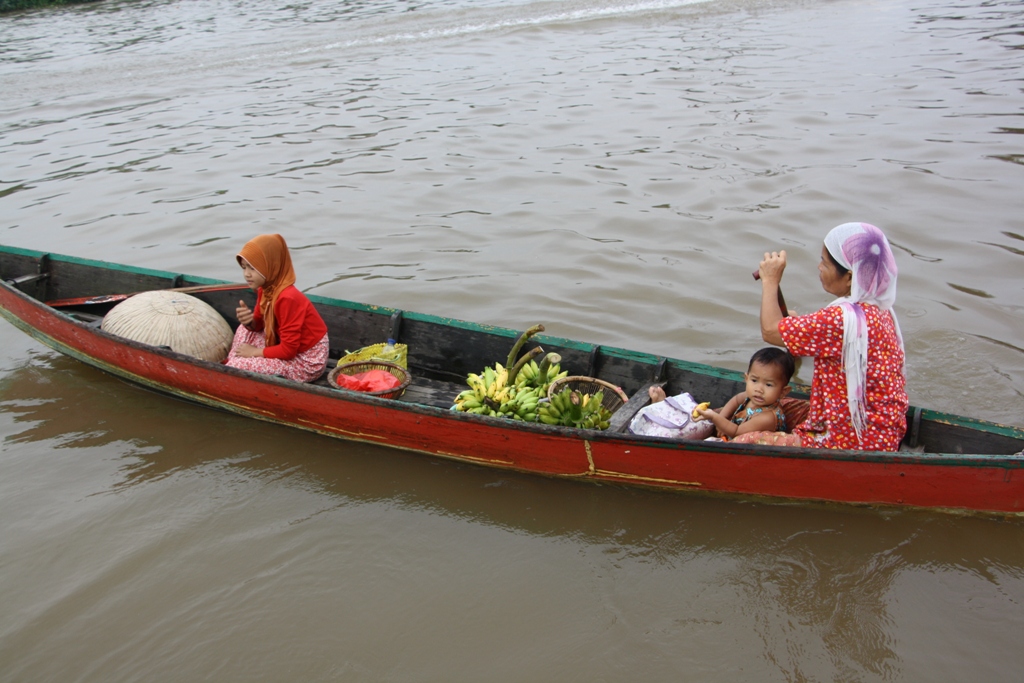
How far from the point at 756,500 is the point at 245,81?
42.4 feet

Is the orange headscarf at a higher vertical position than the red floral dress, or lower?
higher

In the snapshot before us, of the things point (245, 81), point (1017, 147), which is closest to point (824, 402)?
point (1017, 147)

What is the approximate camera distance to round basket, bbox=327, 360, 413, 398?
490cm

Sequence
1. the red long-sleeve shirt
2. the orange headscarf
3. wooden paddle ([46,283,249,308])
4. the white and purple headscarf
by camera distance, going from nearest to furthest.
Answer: the white and purple headscarf, the orange headscarf, the red long-sleeve shirt, wooden paddle ([46,283,249,308])

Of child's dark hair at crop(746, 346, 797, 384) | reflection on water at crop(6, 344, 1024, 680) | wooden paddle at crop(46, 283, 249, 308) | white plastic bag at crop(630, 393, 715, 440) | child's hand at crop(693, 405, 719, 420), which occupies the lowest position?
reflection on water at crop(6, 344, 1024, 680)

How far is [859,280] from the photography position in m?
3.63

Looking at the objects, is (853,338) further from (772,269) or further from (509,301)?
(509,301)

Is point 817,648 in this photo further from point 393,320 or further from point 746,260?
point 746,260

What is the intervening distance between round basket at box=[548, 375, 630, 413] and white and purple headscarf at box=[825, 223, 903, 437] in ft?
4.58

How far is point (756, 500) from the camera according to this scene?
14.1 ft

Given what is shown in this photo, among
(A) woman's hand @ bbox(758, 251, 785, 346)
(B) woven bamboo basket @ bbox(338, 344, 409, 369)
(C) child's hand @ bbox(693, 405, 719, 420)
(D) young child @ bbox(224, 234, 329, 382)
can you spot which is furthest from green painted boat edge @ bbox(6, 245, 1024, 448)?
(A) woman's hand @ bbox(758, 251, 785, 346)

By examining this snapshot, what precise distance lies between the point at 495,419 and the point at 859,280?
194 cm

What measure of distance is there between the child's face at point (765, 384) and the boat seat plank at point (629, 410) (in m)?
0.64

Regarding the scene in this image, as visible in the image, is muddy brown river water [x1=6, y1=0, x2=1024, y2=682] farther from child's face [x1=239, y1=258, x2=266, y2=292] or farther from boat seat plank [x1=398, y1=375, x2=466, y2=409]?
child's face [x1=239, y1=258, x2=266, y2=292]
